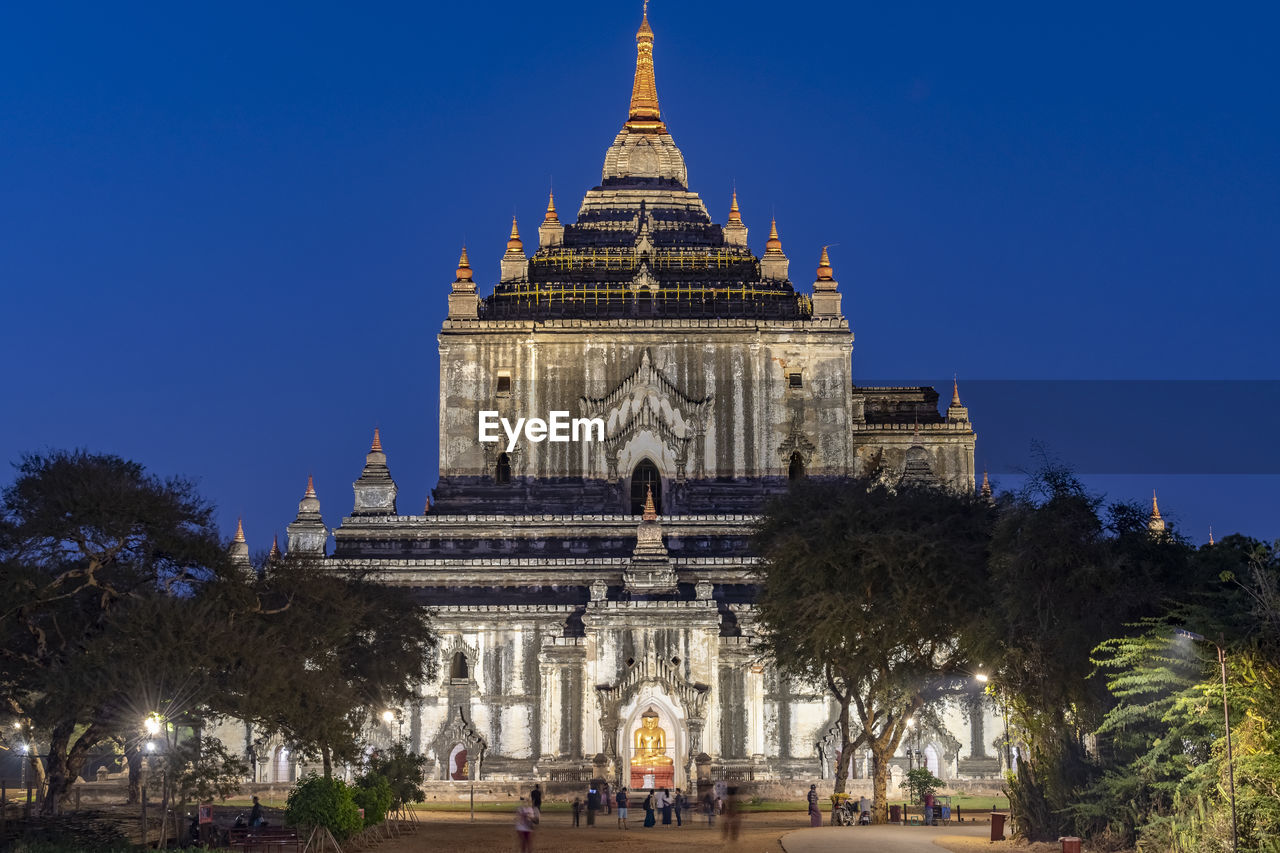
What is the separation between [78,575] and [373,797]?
965cm

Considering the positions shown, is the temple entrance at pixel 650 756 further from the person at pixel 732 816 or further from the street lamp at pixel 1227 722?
the street lamp at pixel 1227 722

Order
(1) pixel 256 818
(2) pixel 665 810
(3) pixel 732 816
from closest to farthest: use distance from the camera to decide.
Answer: (3) pixel 732 816 < (1) pixel 256 818 < (2) pixel 665 810

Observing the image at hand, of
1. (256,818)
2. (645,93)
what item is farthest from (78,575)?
(645,93)

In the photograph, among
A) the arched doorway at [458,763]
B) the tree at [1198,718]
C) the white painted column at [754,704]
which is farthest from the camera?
the arched doorway at [458,763]

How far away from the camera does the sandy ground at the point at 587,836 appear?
49219mm

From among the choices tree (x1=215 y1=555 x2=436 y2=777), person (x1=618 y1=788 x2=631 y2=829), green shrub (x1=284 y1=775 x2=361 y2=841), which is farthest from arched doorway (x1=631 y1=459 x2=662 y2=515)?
green shrub (x1=284 y1=775 x2=361 y2=841)

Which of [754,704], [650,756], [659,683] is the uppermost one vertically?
[659,683]

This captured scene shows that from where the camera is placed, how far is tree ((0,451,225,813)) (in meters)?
49.2

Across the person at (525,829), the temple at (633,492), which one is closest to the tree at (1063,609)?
the person at (525,829)

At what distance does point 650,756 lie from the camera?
72.5 meters

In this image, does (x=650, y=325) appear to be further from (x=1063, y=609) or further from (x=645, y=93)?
(x=1063, y=609)

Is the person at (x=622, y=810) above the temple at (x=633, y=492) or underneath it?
underneath

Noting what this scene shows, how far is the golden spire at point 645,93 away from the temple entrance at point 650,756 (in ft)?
116

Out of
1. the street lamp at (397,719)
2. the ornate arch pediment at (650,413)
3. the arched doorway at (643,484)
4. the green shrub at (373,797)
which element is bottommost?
the green shrub at (373,797)
